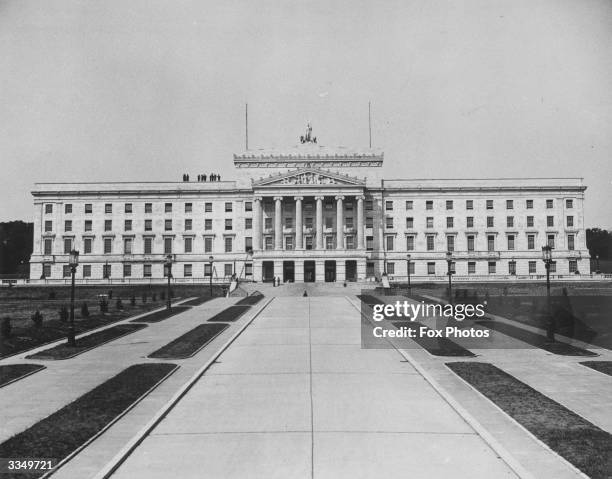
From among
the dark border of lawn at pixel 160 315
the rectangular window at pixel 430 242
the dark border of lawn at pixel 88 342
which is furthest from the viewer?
the rectangular window at pixel 430 242

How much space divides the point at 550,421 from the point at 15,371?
18.8 m

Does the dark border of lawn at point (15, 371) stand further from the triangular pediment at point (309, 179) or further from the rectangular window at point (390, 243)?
the rectangular window at point (390, 243)

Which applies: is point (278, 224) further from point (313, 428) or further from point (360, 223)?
point (313, 428)

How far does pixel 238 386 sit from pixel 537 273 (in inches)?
3320

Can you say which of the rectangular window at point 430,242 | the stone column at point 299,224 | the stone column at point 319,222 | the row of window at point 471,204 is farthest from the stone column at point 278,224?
the rectangular window at point 430,242

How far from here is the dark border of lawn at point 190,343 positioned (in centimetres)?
2500

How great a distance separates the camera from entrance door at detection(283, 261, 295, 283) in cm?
8939

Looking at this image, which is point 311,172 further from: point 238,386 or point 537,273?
point 238,386

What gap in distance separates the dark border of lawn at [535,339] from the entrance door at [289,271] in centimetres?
5375

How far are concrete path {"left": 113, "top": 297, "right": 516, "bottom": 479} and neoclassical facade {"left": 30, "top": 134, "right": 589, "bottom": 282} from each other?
69.4 metres

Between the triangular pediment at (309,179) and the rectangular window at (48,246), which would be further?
the rectangular window at (48,246)

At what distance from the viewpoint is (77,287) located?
250 feet

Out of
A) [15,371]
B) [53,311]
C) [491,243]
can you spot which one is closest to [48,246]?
[53,311]

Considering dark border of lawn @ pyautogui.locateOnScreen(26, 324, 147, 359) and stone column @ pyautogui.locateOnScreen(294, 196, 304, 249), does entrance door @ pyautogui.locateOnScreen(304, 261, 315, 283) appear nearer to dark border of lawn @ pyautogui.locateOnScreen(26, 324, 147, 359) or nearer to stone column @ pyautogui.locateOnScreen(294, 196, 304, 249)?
stone column @ pyautogui.locateOnScreen(294, 196, 304, 249)
